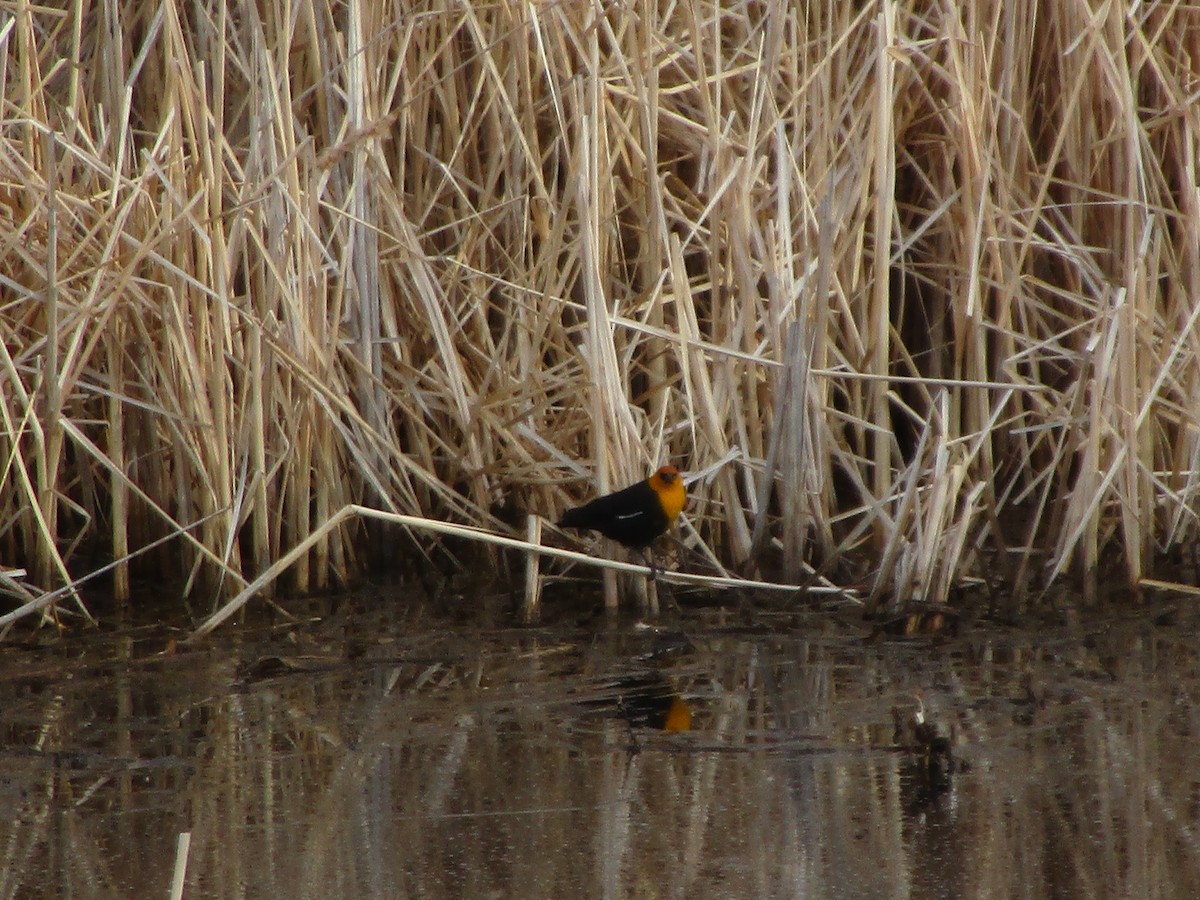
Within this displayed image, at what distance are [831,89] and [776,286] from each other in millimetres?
797

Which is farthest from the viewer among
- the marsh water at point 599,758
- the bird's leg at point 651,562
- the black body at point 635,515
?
the bird's leg at point 651,562

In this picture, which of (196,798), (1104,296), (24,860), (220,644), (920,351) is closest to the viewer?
(24,860)

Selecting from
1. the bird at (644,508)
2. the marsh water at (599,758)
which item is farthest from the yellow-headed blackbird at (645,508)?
the marsh water at (599,758)

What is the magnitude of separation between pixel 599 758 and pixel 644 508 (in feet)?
3.31

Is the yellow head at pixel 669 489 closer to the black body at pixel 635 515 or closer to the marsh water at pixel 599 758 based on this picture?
the black body at pixel 635 515

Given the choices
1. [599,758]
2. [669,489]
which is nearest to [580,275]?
[669,489]

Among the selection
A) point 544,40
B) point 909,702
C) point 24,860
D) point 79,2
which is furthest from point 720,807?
point 79,2

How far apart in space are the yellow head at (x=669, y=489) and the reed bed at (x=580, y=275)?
0.21 meters

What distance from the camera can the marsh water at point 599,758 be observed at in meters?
2.86

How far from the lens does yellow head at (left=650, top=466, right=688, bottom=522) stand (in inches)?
170

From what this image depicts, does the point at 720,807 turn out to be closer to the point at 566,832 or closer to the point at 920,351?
the point at 566,832

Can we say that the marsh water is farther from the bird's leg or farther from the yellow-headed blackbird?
the yellow-headed blackbird

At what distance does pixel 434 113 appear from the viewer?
5047 mm

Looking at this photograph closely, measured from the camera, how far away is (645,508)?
432 centimetres
